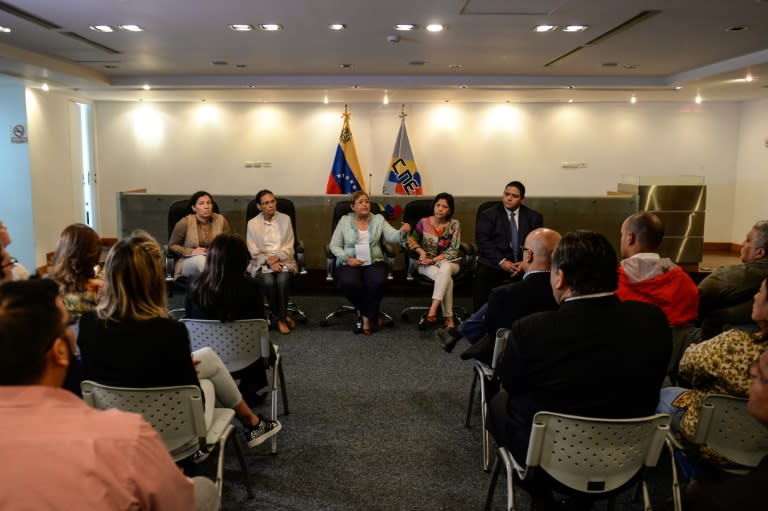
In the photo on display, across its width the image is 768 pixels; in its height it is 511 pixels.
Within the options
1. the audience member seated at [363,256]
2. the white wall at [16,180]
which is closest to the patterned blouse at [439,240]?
the audience member seated at [363,256]

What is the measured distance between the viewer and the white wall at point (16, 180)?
827cm

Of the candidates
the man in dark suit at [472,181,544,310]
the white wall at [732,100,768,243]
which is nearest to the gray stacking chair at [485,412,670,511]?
the man in dark suit at [472,181,544,310]

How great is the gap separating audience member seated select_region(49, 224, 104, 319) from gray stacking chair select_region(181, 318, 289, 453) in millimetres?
457

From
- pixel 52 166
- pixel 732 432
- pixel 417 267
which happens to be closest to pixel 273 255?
pixel 417 267

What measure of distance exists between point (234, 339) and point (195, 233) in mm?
2639

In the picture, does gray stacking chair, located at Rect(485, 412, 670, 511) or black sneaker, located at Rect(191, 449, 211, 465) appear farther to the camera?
black sneaker, located at Rect(191, 449, 211, 465)

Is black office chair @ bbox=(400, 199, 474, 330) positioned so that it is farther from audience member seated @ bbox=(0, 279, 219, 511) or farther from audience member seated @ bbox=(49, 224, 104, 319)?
audience member seated @ bbox=(0, 279, 219, 511)

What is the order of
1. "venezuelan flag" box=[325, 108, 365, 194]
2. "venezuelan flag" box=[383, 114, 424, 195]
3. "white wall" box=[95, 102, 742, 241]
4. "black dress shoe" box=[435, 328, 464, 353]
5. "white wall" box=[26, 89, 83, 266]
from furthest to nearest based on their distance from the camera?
"white wall" box=[95, 102, 742, 241] < "venezuelan flag" box=[383, 114, 424, 195] < "venezuelan flag" box=[325, 108, 365, 194] < "white wall" box=[26, 89, 83, 266] < "black dress shoe" box=[435, 328, 464, 353]

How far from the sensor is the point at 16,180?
8422 mm

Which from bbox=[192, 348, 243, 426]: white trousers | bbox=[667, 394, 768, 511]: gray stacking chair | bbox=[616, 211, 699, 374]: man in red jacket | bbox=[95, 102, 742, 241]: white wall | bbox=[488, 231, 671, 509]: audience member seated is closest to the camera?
bbox=[488, 231, 671, 509]: audience member seated

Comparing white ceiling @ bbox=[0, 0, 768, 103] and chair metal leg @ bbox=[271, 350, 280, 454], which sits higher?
white ceiling @ bbox=[0, 0, 768, 103]

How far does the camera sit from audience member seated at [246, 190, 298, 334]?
5.58m

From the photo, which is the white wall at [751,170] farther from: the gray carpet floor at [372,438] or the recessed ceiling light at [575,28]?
the gray carpet floor at [372,438]

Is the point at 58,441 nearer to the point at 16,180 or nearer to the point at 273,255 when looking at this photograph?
the point at 273,255
